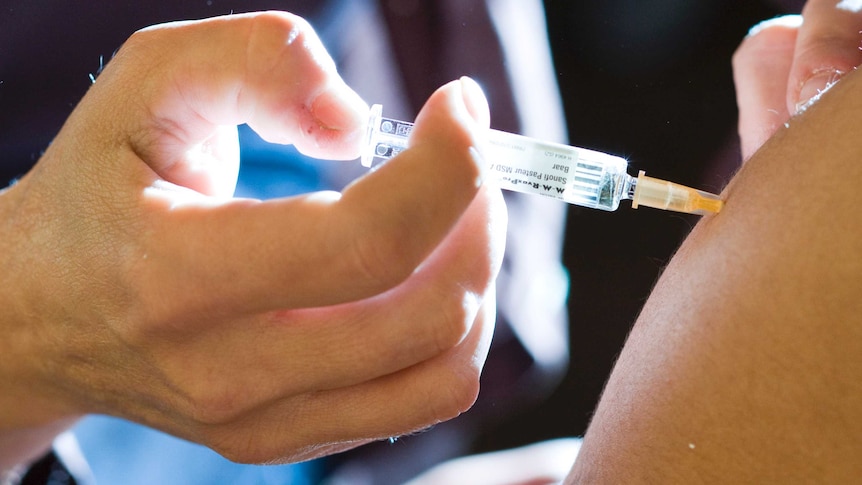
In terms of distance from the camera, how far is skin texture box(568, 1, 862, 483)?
22.8 inches

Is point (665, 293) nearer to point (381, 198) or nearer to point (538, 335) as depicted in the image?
Result: point (381, 198)

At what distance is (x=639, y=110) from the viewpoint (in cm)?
145

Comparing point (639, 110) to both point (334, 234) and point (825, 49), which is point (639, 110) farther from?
point (334, 234)

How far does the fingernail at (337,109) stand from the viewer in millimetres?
710

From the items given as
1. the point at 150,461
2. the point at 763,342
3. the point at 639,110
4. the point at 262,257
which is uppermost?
the point at 262,257

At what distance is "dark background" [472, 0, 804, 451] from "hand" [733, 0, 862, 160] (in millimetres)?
277

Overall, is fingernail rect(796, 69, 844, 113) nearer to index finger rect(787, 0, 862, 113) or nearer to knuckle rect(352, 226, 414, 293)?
index finger rect(787, 0, 862, 113)

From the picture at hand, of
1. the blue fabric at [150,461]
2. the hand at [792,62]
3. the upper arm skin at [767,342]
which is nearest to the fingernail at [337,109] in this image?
the upper arm skin at [767,342]

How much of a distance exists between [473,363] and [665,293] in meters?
0.25

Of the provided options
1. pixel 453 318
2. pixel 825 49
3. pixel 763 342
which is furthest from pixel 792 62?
pixel 453 318

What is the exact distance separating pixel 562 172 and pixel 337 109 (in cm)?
30

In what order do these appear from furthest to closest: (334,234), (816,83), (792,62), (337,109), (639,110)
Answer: (639,110), (792,62), (816,83), (337,109), (334,234)

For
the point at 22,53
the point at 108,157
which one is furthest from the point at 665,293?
the point at 22,53

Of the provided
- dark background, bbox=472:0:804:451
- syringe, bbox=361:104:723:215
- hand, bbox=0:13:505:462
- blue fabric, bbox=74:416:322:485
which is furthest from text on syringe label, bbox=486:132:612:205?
blue fabric, bbox=74:416:322:485
